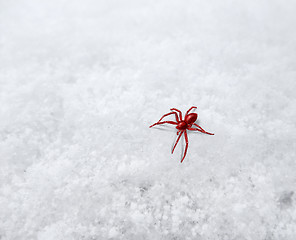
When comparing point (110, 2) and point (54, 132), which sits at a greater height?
point (110, 2)

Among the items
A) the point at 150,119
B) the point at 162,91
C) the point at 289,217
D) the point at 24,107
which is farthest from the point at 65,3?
the point at 289,217

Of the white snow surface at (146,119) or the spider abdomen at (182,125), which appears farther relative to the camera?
the spider abdomen at (182,125)

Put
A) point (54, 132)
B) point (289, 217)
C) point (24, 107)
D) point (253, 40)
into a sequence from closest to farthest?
point (289, 217), point (54, 132), point (24, 107), point (253, 40)

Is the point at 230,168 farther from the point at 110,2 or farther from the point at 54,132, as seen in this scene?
the point at 110,2

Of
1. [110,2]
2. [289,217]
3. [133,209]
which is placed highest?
[110,2]

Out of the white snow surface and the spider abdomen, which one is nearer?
the white snow surface

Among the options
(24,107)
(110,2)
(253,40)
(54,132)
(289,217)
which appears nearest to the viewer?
(289,217)

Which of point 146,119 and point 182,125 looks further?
point 146,119

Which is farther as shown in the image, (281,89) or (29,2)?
(29,2)
